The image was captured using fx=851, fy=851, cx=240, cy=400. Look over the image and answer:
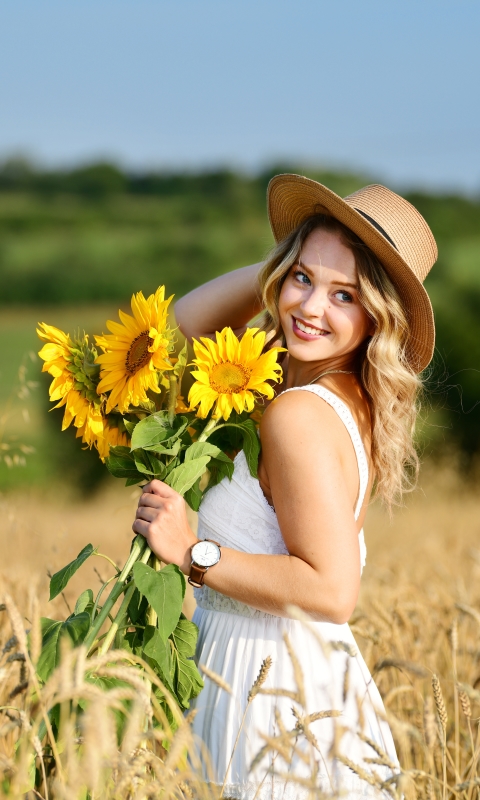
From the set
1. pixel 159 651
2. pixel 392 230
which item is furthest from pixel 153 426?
pixel 392 230

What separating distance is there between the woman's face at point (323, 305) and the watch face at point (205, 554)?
530mm

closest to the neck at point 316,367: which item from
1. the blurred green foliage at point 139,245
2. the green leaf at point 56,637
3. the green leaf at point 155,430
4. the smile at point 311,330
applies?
the smile at point 311,330

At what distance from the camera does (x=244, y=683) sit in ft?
6.26

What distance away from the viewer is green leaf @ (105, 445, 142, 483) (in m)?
1.86

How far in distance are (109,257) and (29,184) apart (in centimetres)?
1434

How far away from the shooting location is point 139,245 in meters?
31.7

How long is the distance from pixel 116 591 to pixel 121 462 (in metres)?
0.31

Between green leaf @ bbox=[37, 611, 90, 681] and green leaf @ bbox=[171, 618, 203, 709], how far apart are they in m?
0.22

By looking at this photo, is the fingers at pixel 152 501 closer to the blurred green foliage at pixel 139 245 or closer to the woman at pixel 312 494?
the woman at pixel 312 494

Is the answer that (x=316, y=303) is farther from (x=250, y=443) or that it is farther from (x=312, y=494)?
(x=312, y=494)

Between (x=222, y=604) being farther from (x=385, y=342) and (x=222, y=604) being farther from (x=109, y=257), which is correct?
(x=109, y=257)

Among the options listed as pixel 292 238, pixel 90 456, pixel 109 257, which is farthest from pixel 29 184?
pixel 292 238

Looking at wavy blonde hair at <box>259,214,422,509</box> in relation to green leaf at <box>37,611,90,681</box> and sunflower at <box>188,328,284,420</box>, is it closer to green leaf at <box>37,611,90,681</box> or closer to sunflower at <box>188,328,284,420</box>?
sunflower at <box>188,328,284,420</box>

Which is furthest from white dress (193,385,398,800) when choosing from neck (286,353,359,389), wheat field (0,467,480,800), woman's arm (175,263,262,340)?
woman's arm (175,263,262,340)
